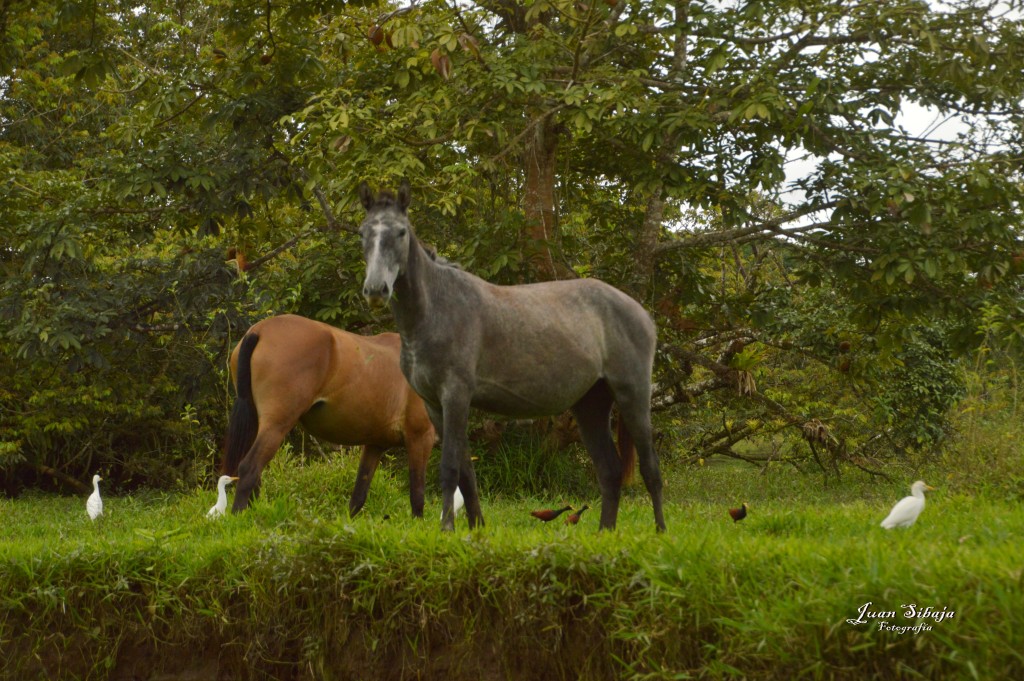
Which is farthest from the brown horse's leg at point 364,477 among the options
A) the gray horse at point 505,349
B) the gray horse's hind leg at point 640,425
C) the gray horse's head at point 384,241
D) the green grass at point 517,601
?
the gray horse's head at point 384,241

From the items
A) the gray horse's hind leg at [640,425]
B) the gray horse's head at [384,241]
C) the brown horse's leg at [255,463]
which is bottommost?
the brown horse's leg at [255,463]

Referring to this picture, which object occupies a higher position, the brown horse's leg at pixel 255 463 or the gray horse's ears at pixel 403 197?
the gray horse's ears at pixel 403 197

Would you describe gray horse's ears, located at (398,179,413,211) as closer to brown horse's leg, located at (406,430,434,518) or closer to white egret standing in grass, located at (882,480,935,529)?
brown horse's leg, located at (406,430,434,518)

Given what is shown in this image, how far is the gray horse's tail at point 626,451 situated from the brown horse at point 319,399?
1.61 m

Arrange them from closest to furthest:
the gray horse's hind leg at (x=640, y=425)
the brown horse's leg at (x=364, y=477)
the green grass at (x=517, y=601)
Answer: the green grass at (x=517, y=601) < the gray horse's hind leg at (x=640, y=425) < the brown horse's leg at (x=364, y=477)

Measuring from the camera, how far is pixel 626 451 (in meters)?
7.33

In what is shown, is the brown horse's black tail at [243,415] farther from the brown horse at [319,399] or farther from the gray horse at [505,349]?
the gray horse at [505,349]

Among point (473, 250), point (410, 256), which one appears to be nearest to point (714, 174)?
point (473, 250)

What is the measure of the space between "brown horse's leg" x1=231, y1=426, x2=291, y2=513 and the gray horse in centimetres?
162

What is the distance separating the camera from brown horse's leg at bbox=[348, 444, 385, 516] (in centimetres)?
807

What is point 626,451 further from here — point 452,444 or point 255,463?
point 255,463

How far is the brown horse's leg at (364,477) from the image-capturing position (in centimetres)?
807

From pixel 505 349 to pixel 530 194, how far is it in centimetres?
529

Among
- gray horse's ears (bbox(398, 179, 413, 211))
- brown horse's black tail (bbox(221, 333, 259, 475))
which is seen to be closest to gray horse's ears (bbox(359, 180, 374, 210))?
gray horse's ears (bbox(398, 179, 413, 211))
